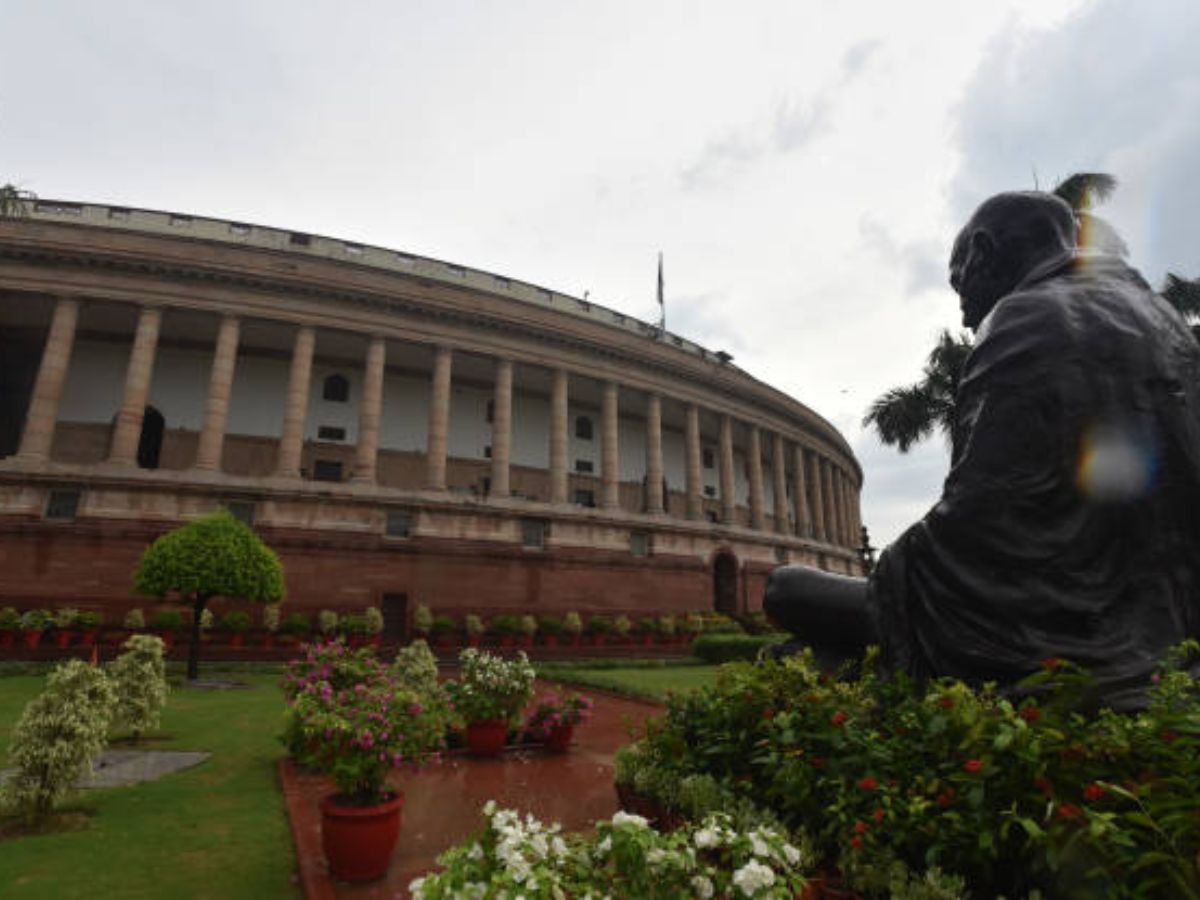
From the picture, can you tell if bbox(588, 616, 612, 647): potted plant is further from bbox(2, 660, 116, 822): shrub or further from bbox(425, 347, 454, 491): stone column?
bbox(2, 660, 116, 822): shrub

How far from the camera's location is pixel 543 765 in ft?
25.7

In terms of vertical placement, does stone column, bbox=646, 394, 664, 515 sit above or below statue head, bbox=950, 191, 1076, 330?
above

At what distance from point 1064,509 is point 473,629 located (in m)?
21.3

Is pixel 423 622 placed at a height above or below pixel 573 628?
above

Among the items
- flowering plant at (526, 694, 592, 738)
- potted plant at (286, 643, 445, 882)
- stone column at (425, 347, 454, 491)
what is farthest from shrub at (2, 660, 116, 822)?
stone column at (425, 347, 454, 491)

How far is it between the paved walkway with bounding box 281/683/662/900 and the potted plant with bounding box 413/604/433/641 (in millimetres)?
14212

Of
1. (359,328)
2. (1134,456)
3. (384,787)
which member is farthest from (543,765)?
(359,328)

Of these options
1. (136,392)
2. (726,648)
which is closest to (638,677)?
(726,648)

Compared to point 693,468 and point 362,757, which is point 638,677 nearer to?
point 362,757

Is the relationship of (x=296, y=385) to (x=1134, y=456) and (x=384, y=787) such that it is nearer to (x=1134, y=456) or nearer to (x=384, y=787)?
(x=384, y=787)

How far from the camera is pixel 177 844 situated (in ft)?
16.8

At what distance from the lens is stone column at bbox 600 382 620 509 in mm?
30344

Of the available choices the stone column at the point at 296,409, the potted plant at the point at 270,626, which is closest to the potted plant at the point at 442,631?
the potted plant at the point at 270,626

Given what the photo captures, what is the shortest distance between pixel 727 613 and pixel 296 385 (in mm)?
22245
